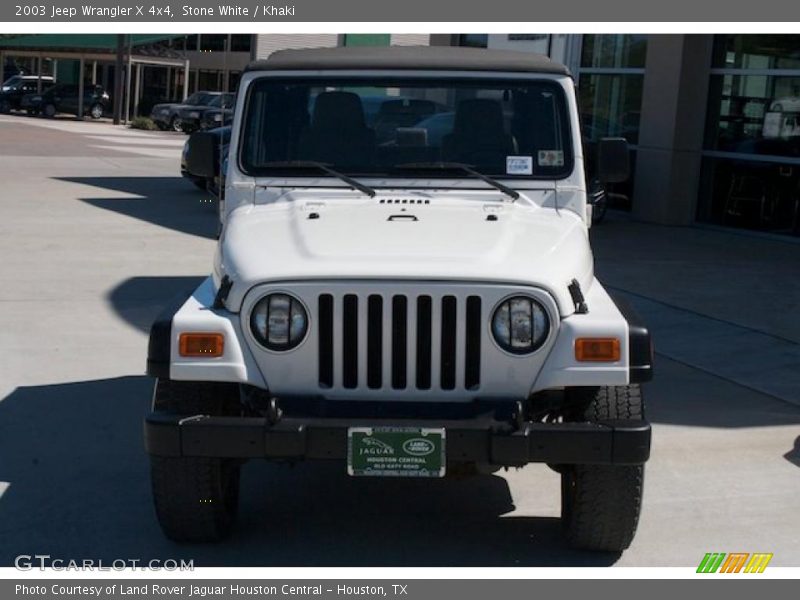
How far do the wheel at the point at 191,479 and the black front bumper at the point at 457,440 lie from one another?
267 mm

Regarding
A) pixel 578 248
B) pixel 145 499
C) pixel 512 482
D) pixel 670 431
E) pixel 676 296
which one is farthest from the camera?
pixel 676 296

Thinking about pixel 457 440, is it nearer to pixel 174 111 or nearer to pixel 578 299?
pixel 578 299

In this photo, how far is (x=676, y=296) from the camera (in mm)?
11695

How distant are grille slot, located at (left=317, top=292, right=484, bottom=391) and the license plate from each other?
0.78 feet

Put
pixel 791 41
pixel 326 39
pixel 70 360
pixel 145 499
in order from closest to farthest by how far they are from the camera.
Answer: pixel 145 499 < pixel 70 360 < pixel 791 41 < pixel 326 39

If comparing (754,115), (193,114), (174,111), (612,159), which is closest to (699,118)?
(754,115)

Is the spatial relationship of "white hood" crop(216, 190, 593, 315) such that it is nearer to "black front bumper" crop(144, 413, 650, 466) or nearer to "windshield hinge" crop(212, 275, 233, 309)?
"windshield hinge" crop(212, 275, 233, 309)

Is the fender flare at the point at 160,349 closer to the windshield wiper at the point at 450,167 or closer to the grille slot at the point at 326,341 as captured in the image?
the grille slot at the point at 326,341

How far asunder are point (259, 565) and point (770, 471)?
285 cm

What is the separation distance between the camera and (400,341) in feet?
15.9

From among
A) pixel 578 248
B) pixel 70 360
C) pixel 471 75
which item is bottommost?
pixel 70 360

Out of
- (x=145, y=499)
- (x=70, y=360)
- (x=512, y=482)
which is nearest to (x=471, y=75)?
(x=512, y=482)

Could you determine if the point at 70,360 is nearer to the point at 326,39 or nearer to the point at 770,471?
the point at 770,471

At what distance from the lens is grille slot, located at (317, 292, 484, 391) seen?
4.80m
